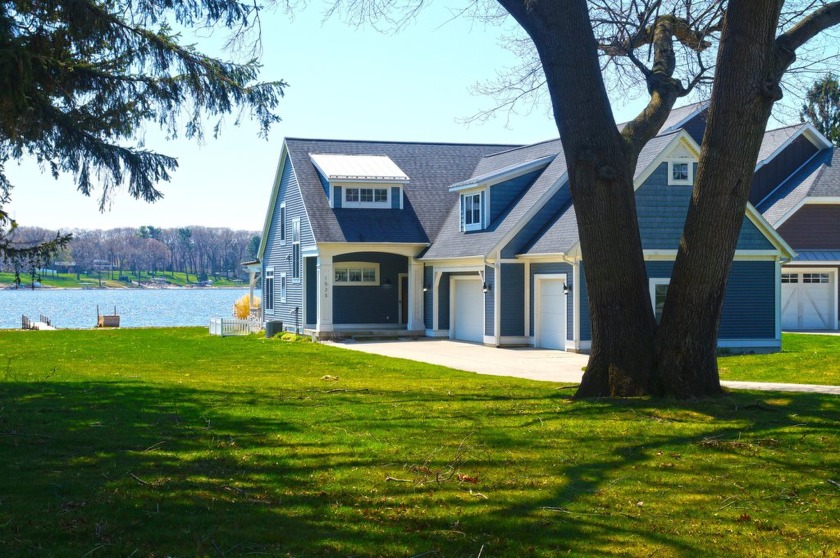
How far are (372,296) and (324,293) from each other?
2349mm

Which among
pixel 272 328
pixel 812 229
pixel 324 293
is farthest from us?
pixel 812 229

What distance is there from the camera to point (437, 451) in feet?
26.2

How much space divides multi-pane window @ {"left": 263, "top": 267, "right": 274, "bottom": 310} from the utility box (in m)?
3.75

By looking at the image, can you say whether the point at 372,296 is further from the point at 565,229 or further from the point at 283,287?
the point at 565,229

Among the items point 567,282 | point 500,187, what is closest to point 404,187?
point 500,187

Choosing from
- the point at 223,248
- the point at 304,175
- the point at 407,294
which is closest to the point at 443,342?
the point at 407,294

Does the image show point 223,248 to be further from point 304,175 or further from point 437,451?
point 437,451

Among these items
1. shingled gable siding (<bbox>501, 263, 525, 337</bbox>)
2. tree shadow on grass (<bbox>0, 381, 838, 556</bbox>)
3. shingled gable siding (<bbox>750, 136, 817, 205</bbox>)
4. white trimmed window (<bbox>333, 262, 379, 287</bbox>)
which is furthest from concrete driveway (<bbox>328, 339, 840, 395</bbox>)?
shingled gable siding (<bbox>750, 136, 817, 205</bbox>)

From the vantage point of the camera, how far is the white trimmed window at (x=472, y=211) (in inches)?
1185

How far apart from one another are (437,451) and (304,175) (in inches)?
1063

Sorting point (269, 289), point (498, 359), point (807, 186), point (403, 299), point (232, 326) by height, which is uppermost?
point (807, 186)

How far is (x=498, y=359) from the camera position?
23.5m

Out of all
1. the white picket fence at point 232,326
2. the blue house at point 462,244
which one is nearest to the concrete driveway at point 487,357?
the blue house at point 462,244

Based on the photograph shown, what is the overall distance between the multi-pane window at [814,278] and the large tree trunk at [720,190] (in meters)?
27.7
